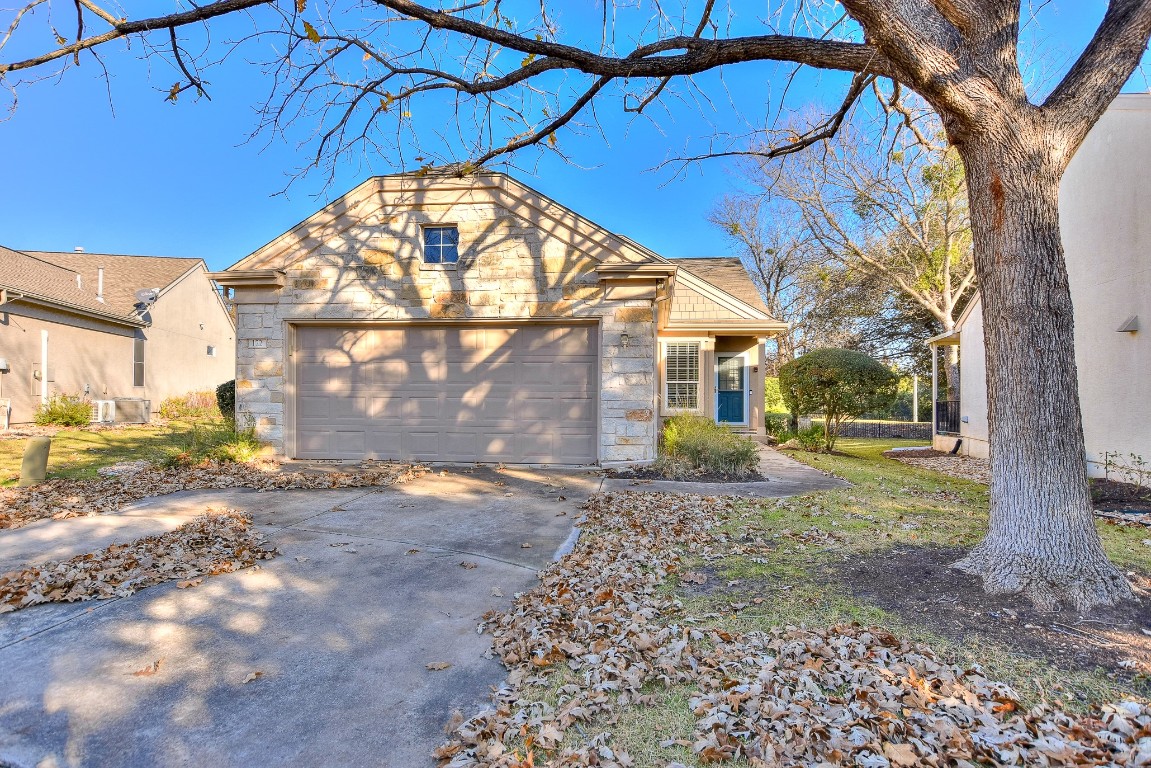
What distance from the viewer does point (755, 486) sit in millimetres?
7945

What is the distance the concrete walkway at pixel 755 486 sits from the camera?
7.48 meters

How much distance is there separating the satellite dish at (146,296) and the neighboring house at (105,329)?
13 centimetres

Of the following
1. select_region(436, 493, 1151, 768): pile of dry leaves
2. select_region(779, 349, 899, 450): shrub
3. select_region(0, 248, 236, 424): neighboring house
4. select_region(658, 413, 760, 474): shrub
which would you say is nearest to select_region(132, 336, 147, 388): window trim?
select_region(0, 248, 236, 424): neighboring house

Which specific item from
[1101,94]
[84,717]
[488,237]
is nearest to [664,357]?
[488,237]

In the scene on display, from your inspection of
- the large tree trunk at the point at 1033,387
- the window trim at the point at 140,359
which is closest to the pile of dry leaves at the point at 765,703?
the large tree trunk at the point at 1033,387

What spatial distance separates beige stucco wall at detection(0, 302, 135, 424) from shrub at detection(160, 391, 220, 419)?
136 cm

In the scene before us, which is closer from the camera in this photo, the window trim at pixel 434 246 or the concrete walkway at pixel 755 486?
the concrete walkway at pixel 755 486

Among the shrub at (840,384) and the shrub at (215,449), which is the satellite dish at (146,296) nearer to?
the shrub at (215,449)

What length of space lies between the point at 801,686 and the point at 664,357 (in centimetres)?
1275

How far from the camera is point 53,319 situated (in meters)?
16.7

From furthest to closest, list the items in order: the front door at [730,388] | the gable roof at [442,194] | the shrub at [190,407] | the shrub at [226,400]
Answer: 1. the shrub at [190,407]
2. the front door at [730,388]
3. the shrub at [226,400]
4. the gable roof at [442,194]

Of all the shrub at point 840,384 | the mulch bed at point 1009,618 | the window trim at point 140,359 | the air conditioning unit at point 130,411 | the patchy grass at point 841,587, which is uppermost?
the window trim at point 140,359

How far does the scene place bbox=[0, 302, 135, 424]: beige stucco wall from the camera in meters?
15.2

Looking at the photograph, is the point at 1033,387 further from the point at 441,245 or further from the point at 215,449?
the point at 215,449
